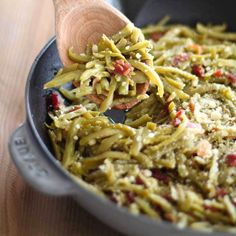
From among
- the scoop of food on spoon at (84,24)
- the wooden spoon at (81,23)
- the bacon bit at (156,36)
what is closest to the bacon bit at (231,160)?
the scoop of food on spoon at (84,24)

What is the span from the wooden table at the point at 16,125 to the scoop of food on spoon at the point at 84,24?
2.00 feet

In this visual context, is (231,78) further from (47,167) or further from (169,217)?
(47,167)

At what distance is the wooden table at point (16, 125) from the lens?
2543 mm

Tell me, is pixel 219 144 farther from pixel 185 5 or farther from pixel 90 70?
pixel 185 5

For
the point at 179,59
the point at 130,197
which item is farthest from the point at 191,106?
the point at 130,197

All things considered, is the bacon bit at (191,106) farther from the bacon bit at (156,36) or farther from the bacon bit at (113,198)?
the bacon bit at (156,36)

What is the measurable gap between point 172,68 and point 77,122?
71 centimetres

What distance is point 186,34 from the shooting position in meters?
3.55

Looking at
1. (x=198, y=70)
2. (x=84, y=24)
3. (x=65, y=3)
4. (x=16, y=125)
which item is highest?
(x=65, y=3)

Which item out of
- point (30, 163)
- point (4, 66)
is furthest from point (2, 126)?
point (30, 163)

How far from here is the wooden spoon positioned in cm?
273

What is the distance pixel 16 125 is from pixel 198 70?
1180 millimetres

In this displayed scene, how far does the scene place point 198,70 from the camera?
3.09 metres

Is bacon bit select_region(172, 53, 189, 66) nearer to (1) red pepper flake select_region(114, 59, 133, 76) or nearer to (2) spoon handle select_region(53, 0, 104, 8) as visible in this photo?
(1) red pepper flake select_region(114, 59, 133, 76)
